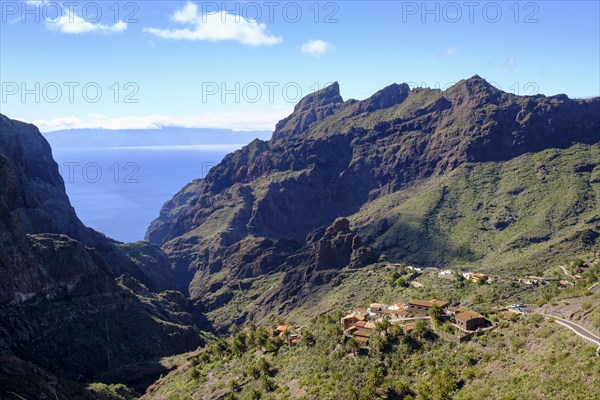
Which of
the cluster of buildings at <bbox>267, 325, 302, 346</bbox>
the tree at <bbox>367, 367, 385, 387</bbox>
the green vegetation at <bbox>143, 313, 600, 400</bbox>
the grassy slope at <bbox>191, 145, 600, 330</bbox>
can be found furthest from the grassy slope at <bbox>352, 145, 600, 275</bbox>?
the tree at <bbox>367, 367, 385, 387</bbox>

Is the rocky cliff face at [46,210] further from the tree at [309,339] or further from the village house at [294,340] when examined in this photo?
the tree at [309,339]

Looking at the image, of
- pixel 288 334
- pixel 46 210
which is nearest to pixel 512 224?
pixel 288 334

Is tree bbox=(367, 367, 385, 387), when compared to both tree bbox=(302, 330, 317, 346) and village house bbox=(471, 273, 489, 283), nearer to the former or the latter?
tree bbox=(302, 330, 317, 346)

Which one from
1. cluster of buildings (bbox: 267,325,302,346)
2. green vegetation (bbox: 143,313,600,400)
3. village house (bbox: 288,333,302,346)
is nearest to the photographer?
green vegetation (bbox: 143,313,600,400)

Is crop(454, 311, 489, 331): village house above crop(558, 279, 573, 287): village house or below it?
above

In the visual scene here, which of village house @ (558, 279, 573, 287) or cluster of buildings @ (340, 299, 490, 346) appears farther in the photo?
village house @ (558, 279, 573, 287)

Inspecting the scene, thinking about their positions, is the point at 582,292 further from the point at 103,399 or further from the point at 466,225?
the point at 466,225

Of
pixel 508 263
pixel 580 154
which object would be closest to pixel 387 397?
pixel 508 263

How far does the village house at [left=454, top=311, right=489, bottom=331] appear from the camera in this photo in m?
54.1

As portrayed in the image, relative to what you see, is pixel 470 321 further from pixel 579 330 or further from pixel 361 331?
pixel 361 331

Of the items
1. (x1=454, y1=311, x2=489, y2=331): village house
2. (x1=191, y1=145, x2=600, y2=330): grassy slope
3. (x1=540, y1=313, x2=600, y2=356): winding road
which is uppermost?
(x1=540, y1=313, x2=600, y2=356): winding road

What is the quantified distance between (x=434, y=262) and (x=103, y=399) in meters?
111

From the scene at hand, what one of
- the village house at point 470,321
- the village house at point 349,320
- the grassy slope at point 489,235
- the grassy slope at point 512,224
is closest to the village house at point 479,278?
the grassy slope at point 489,235

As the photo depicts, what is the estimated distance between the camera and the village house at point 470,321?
2128 inches
